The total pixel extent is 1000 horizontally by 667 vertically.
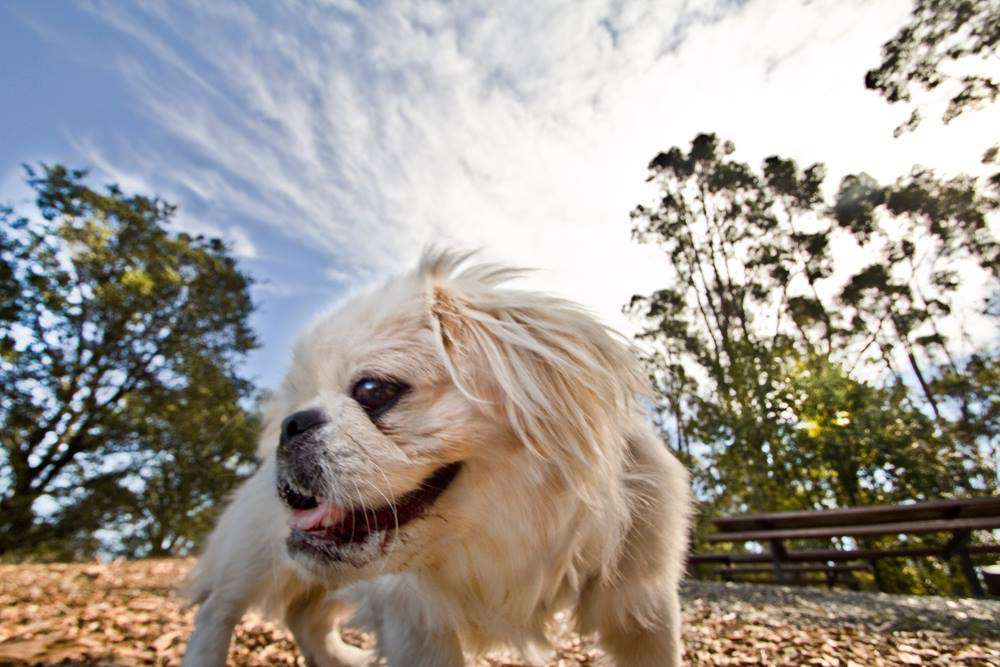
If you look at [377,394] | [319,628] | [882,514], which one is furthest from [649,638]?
[882,514]

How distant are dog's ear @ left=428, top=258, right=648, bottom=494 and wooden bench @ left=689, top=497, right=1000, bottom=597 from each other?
18.8 ft

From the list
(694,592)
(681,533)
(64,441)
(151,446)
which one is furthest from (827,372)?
(64,441)

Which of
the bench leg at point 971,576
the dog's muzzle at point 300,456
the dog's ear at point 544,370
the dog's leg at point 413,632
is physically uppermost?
the bench leg at point 971,576

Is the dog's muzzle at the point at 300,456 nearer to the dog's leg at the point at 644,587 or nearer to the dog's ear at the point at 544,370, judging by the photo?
the dog's ear at the point at 544,370

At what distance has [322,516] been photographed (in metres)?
1.71

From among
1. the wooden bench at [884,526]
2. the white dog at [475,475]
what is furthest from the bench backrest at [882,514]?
the white dog at [475,475]

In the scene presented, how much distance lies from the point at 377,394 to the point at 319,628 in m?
2.07

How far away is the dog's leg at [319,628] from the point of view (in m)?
3.02

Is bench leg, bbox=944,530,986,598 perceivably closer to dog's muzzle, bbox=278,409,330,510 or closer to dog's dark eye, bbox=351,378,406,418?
dog's dark eye, bbox=351,378,406,418

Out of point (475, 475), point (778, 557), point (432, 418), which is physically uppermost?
point (778, 557)

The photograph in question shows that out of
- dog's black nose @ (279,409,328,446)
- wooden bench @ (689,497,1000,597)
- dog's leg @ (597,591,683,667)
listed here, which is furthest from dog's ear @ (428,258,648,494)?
wooden bench @ (689,497,1000,597)

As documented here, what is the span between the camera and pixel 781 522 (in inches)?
286

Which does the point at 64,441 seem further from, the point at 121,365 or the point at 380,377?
the point at 380,377

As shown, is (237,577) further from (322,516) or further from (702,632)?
(702,632)
